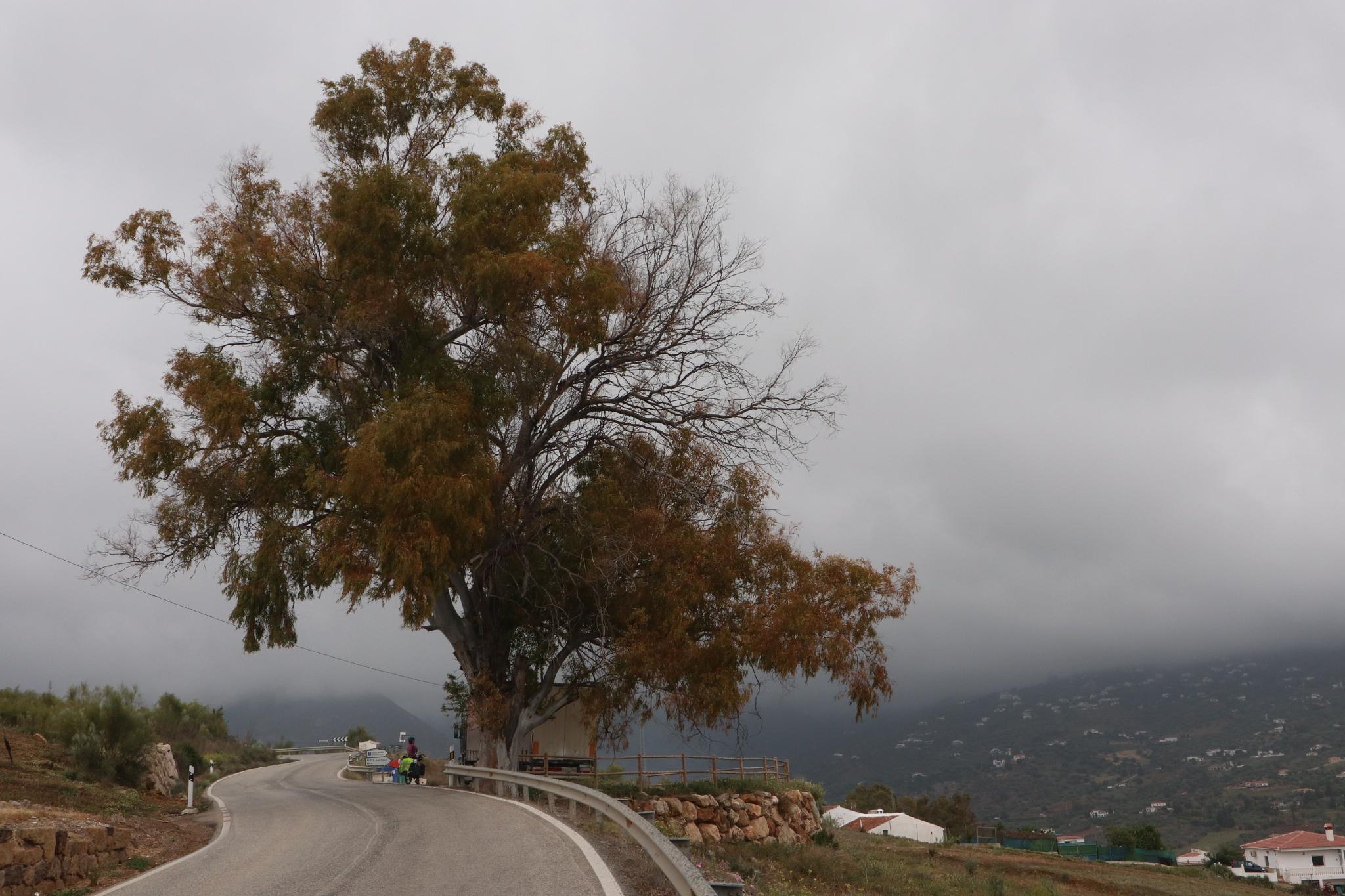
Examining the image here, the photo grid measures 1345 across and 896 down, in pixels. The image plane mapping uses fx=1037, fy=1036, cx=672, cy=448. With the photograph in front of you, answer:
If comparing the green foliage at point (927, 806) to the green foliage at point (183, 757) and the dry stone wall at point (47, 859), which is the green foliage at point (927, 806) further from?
the dry stone wall at point (47, 859)

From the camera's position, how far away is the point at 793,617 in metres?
23.3

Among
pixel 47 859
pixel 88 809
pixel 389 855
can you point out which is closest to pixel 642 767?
pixel 88 809

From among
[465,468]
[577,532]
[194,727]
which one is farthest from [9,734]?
[194,727]

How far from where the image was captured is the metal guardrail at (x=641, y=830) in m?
8.09

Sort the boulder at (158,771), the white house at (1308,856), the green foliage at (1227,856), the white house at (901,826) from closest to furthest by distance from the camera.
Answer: the boulder at (158,771)
the white house at (901,826)
the green foliage at (1227,856)
the white house at (1308,856)

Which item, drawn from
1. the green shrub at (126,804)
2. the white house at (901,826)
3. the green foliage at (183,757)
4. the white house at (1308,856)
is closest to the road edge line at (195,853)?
the green shrub at (126,804)

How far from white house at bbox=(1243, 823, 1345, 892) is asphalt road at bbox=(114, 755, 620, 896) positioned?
100103 mm

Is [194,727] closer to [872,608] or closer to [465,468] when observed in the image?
[465,468]

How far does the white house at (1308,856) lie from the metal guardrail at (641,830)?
321 ft

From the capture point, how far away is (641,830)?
35.0 ft

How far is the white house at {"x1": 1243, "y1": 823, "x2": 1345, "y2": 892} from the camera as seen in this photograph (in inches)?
3720

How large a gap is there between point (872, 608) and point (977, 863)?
2015 centimetres

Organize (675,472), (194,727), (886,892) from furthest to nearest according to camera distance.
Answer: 1. (194,727)
2. (675,472)
3. (886,892)

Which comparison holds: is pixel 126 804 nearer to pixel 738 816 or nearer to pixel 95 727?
pixel 95 727
